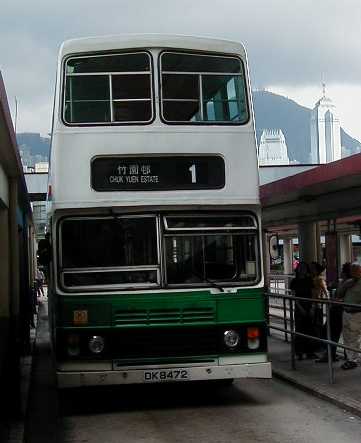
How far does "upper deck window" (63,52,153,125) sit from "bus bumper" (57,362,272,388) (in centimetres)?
290

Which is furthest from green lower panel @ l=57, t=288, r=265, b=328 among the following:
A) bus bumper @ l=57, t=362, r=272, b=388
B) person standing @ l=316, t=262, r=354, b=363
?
person standing @ l=316, t=262, r=354, b=363

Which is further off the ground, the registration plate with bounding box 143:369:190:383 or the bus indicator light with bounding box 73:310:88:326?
the bus indicator light with bounding box 73:310:88:326

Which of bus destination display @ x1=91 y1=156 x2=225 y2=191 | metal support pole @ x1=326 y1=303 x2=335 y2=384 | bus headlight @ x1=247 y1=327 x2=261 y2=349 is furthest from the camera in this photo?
metal support pole @ x1=326 y1=303 x2=335 y2=384

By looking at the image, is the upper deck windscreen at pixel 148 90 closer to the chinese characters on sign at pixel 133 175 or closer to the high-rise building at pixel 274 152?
the chinese characters on sign at pixel 133 175

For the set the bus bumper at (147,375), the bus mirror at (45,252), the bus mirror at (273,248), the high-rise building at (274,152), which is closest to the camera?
the bus bumper at (147,375)

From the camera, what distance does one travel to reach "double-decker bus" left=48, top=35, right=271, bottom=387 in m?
8.75

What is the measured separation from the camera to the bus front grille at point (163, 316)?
8742 mm

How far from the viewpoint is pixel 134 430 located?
26.7 feet

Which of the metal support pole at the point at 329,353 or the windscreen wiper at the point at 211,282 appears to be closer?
the windscreen wiper at the point at 211,282

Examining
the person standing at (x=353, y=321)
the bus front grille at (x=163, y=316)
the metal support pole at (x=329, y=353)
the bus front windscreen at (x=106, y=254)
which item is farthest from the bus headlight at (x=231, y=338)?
the person standing at (x=353, y=321)

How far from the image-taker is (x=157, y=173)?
9.01 metres

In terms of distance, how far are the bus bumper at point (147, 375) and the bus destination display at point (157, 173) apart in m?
2.09

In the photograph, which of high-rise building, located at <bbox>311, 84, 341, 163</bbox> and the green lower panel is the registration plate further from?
high-rise building, located at <bbox>311, 84, 341, 163</bbox>

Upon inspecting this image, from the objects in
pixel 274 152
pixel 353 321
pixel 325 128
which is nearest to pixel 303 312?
pixel 353 321
